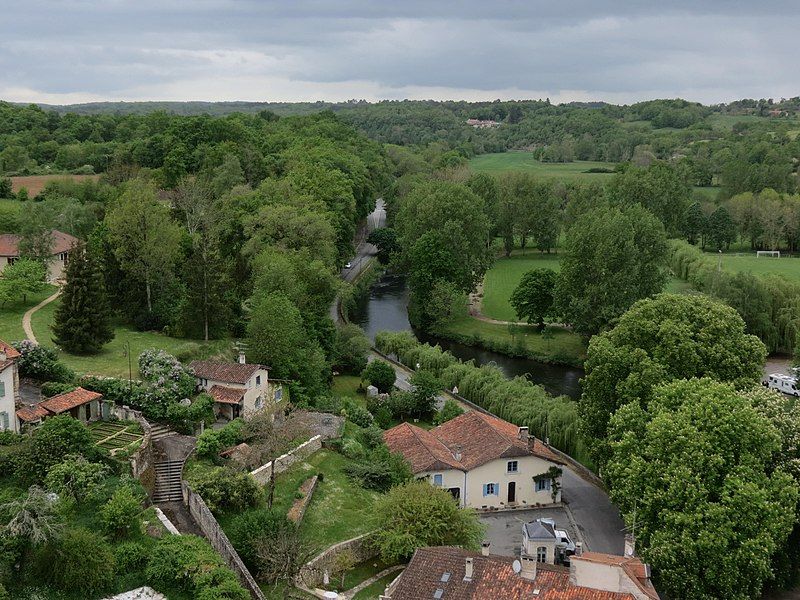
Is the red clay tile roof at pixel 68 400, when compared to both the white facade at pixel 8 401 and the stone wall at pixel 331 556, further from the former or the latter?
the stone wall at pixel 331 556

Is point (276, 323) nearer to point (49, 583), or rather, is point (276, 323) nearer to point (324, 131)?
point (49, 583)

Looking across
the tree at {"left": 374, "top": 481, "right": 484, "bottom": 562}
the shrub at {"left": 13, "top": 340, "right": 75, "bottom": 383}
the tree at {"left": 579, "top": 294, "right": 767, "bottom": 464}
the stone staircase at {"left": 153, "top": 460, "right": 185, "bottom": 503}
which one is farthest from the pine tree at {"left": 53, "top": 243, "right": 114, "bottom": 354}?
the tree at {"left": 579, "top": 294, "right": 767, "bottom": 464}


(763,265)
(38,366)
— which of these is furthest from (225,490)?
(763,265)

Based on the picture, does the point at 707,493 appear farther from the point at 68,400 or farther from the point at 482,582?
the point at 68,400

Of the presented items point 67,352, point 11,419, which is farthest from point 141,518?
point 67,352

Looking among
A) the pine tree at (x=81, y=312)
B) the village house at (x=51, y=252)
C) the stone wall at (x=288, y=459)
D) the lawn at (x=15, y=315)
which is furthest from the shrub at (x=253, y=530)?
the village house at (x=51, y=252)
